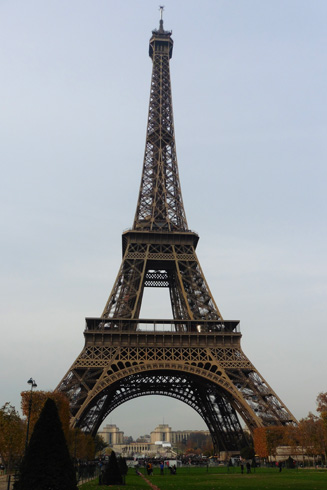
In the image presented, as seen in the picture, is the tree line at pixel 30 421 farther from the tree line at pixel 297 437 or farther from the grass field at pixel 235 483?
the tree line at pixel 297 437

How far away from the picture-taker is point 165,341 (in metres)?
53.2

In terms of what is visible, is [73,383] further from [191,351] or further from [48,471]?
[48,471]

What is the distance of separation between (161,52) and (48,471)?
74.9m

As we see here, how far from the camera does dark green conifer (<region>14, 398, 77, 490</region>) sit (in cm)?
1388

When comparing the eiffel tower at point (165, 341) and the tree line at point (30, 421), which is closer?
the tree line at point (30, 421)

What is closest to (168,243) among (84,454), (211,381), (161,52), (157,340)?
(157,340)

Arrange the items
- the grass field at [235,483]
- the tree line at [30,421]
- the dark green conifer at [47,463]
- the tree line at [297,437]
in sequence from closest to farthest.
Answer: the dark green conifer at [47,463] < the grass field at [235,483] < the tree line at [30,421] < the tree line at [297,437]

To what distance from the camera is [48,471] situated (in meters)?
14.0

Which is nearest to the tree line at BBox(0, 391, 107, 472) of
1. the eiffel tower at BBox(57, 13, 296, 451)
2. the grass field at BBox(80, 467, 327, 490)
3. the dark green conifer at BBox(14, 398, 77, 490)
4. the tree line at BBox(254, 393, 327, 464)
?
the eiffel tower at BBox(57, 13, 296, 451)

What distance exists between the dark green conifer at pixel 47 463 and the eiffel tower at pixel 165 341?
107ft

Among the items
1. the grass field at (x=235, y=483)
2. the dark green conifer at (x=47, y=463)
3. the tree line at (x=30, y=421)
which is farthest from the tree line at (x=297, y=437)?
the dark green conifer at (x=47, y=463)

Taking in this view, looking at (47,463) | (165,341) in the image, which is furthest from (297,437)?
(47,463)

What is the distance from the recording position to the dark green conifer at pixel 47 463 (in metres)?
13.9

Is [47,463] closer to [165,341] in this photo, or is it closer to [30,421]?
[30,421]
